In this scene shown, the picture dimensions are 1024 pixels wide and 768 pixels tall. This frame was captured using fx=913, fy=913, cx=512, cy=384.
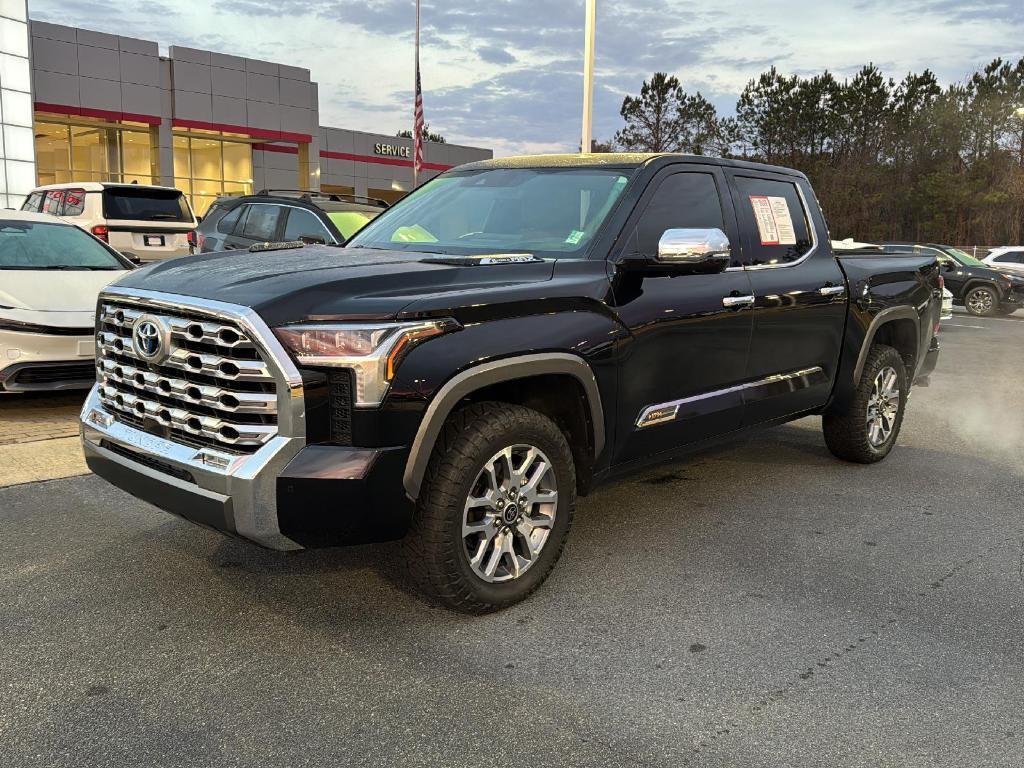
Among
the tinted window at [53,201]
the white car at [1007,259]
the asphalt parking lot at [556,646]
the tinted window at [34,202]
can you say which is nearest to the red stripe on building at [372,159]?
the white car at [1007,259]

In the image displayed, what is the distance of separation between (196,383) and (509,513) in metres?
1.28

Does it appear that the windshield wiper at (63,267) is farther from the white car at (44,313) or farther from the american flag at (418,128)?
the american flag at (418,128)

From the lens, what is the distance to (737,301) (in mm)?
4582

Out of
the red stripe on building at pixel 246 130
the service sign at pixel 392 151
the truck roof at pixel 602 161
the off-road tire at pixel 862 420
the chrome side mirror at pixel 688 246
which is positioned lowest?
the off-road tire at pixel 862 420

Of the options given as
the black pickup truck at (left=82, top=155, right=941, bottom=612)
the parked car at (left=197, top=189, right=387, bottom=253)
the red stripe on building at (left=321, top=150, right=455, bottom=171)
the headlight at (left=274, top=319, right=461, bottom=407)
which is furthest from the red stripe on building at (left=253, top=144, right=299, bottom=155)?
the headlight at (left=274, top=319, right=461, bottom=407)

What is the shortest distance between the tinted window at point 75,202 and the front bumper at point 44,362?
22.6 ft

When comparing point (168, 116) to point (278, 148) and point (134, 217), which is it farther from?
point (134, 217)

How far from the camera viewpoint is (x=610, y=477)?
13.5ft

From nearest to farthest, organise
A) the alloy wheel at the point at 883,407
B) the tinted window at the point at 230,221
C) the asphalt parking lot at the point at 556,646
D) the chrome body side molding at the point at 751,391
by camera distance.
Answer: the asphalt parking lot at the point at 556,646
the chrome body side molding at the point at 751,391
the alloy wheel at the point at 883,407
the tinted window at the point at 230,221

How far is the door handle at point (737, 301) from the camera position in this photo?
178 inches

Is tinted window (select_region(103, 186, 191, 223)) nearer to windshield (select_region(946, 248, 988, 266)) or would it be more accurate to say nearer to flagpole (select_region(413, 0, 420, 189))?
flagpole (select_region(413, 0, 420, 189))

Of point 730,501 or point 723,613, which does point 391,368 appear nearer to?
point 723,613

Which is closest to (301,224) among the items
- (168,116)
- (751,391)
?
(751,391)

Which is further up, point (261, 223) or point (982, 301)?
point (261, 223)
